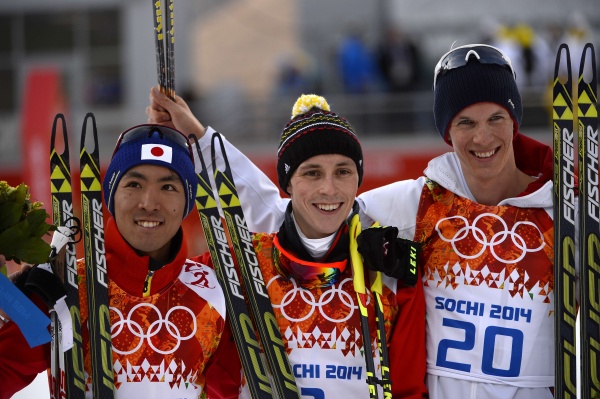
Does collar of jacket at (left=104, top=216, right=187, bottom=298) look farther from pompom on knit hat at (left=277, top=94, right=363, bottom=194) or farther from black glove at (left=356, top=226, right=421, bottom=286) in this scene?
black glove at (left=356, top=226, right=421, bottom=286)

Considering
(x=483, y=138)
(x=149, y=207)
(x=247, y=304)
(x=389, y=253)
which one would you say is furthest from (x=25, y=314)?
(x=483, y=138)

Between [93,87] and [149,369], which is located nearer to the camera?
[149,369]

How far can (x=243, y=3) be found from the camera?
1838cm

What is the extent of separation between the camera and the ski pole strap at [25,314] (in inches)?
118

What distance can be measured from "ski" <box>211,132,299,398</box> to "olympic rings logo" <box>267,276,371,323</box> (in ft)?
0.20

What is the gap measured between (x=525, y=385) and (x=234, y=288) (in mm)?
1070

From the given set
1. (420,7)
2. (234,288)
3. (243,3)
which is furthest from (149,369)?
(243,3)

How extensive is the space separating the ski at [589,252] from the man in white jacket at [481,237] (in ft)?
0.37

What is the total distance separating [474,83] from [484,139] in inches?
8.3

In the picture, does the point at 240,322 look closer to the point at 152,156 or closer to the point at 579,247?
the point at 152,156

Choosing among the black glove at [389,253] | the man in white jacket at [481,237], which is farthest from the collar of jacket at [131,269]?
the man in white jacket at [481,237]

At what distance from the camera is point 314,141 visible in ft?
11.1

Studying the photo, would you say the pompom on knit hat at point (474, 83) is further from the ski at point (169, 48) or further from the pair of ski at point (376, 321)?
the ski at point (169, 48)

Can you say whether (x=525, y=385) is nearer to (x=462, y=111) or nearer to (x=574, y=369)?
(x=574, y=369)
